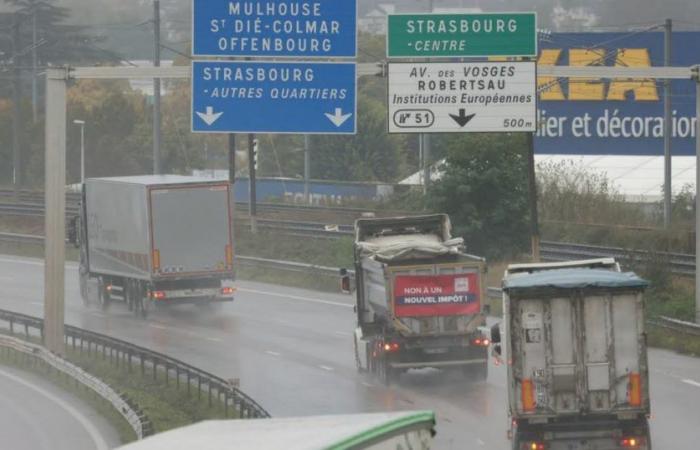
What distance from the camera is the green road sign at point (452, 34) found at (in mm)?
27781

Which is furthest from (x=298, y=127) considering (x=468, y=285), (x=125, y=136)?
(x=125, y=136)

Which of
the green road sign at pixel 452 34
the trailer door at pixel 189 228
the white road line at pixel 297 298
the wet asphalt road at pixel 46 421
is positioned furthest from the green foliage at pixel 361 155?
the green road sign at pixel 452 34

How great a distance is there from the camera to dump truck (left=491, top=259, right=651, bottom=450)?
19.2 m

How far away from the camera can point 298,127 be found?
2827 centimetres

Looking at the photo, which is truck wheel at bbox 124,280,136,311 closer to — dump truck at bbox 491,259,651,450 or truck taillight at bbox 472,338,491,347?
truck taillight at bbox 472,338,491,347

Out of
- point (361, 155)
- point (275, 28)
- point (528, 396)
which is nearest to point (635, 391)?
point (528, 396)

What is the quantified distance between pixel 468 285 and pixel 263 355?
746cm

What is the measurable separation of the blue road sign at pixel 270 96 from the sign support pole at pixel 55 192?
100.0 inches

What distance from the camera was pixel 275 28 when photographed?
1088 inches

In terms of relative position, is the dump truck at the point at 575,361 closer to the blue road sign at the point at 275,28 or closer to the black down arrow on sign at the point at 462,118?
the black down arrow on sign at the point at 462,118

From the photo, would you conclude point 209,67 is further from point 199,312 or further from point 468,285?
point 199,312

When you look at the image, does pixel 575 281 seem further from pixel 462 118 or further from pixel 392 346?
pixel 462 118

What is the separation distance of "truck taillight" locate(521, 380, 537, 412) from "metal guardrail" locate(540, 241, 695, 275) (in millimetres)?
22053

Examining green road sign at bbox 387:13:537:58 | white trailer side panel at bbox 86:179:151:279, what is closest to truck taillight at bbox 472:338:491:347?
green road sign at bbox 387:13:537:58
